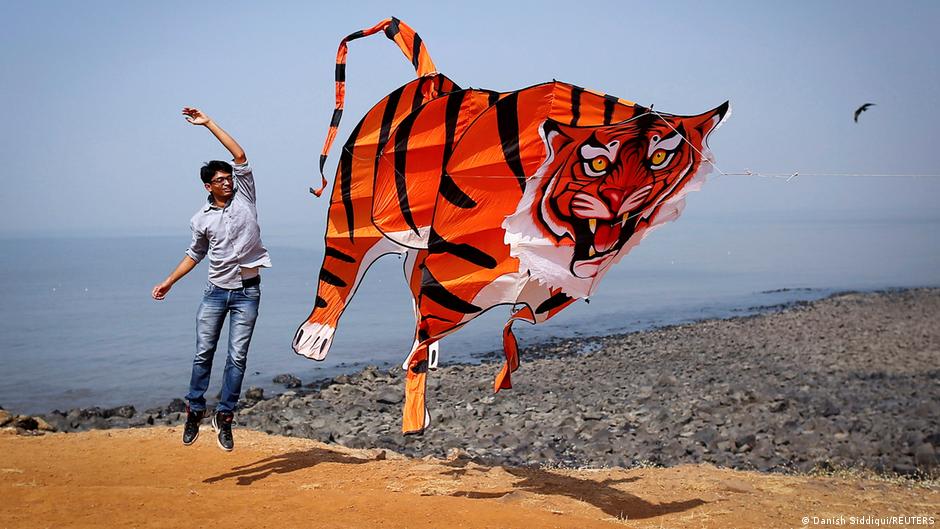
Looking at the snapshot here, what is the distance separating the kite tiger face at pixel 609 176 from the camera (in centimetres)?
619

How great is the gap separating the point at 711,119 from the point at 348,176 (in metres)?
3.75

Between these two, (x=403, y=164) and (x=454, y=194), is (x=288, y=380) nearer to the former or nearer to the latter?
(x=403, y=164)

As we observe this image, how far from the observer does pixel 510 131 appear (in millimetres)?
6699

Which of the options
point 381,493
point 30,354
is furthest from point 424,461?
point 30,354

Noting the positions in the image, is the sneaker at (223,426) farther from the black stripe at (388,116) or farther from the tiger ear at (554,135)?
the tiger ear at (554,135)

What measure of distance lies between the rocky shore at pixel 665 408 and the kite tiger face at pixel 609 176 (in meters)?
4.13

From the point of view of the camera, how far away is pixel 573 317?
3195cm

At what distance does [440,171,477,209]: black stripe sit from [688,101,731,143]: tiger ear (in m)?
1.83

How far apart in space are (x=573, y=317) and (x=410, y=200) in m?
24.7

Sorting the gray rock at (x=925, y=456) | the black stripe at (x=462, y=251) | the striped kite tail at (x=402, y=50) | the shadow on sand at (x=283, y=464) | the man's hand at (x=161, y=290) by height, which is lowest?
the gray rock at (x=925, y=456)

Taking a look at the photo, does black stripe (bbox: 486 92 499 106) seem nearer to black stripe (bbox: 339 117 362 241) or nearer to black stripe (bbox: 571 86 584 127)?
black stripe (bbox: 571 86 584 127)

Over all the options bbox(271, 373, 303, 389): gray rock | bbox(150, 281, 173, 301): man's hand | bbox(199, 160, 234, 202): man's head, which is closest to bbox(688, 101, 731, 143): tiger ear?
bbox(199, 160, 234, 202): man's head

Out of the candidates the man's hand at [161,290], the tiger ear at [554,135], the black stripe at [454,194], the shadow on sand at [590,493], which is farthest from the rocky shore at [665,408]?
the tiger ear at [554,135]

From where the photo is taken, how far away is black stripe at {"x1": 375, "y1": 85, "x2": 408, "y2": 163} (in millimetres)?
8219
